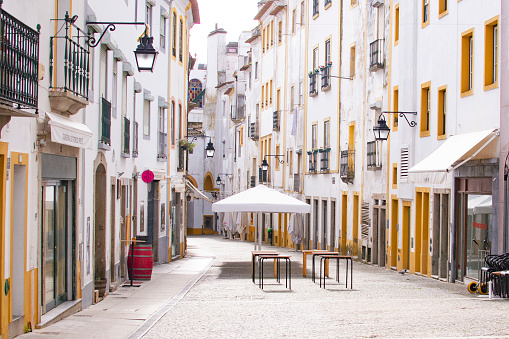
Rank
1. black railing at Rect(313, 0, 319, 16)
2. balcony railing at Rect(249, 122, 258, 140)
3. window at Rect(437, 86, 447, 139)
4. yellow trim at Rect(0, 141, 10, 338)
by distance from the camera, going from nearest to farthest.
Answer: yellow trim at Rect(0, 141, 10, 338)
window at Rect(437, 86, 447, 139)
black railing at Rect(313, 0, 319, 16)
balcony railing at Rect(249, 122, 258, 140)

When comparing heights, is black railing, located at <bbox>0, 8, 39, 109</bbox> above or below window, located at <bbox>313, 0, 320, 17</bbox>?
below

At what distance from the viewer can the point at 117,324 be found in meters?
13.5

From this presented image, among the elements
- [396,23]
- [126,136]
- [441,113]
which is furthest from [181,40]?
[441,113]

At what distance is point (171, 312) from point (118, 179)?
20.8 feet

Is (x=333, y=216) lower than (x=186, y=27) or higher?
lower

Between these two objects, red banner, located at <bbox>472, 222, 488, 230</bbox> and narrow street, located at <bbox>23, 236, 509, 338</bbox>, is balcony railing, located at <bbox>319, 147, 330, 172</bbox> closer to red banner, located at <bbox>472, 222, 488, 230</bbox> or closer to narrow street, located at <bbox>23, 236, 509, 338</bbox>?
narrow street, located at <bbox>23, 236, 509, 338</bbox>

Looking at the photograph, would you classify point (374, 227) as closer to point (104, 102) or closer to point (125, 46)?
point (125, 46)

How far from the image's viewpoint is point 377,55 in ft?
97.1

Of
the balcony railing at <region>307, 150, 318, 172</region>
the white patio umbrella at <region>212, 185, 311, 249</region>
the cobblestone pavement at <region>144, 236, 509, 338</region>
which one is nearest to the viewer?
the cobblestone pavement at <region>144, 236, 509, 338</region>

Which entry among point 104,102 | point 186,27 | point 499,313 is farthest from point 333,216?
point 499,313

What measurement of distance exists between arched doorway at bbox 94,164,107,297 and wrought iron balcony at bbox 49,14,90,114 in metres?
4.25

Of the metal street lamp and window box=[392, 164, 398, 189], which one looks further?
A: window box=[392, 164, 398, 189]

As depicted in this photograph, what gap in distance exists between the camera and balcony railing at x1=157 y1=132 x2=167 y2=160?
2933cm

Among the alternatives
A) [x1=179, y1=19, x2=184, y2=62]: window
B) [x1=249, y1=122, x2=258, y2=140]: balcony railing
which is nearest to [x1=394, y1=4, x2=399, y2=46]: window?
[x1=179, y1=19, x2=184, y2=62]: window
